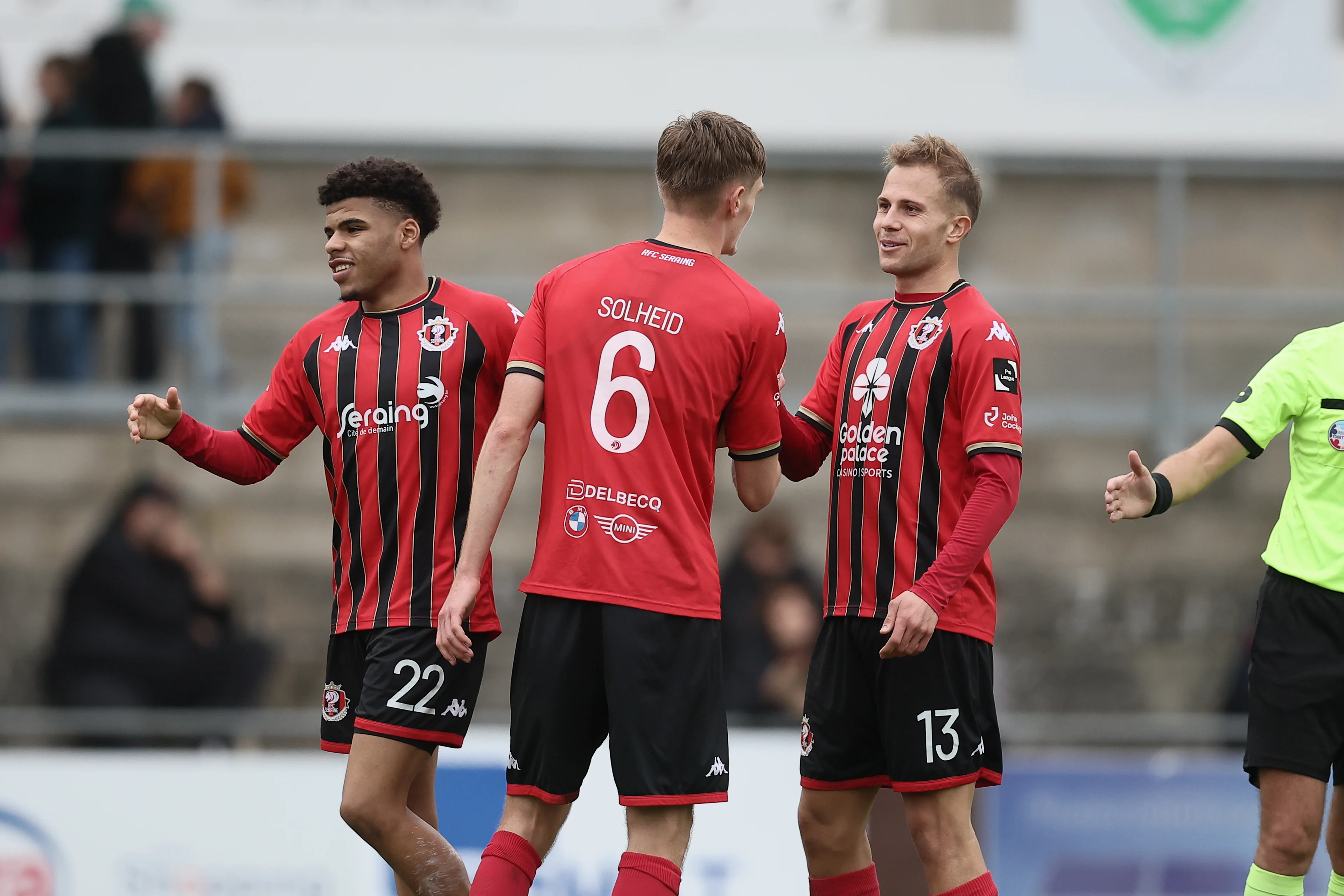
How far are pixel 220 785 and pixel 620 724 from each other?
4.79m

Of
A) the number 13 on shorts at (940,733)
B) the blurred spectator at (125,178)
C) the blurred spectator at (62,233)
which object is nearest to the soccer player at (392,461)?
the number 13 on shorts at (940,733)

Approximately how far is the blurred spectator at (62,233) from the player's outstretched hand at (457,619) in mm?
6561

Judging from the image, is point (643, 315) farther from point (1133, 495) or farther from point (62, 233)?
point (62, 233)

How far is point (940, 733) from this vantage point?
15.7ft

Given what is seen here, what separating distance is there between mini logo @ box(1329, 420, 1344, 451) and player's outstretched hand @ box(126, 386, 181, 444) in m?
3.50

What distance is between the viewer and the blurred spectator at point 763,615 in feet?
31.4

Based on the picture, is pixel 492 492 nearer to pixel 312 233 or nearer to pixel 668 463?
pixel 668 463

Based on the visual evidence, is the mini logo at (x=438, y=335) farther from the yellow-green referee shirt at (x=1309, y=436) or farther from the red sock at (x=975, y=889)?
the yellow-green referee shirt at (x=1309, y=436)

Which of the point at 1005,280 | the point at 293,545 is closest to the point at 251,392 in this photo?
the point at 293,545

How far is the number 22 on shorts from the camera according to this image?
4.59m

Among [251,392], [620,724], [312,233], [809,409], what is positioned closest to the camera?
[620,724]

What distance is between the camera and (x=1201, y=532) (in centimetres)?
1188

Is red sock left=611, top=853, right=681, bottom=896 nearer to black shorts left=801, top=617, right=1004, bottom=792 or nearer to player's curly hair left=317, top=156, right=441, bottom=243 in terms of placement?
black shorts left=801, top=617, right=1004, bottom=792

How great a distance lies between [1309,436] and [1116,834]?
4.27m
